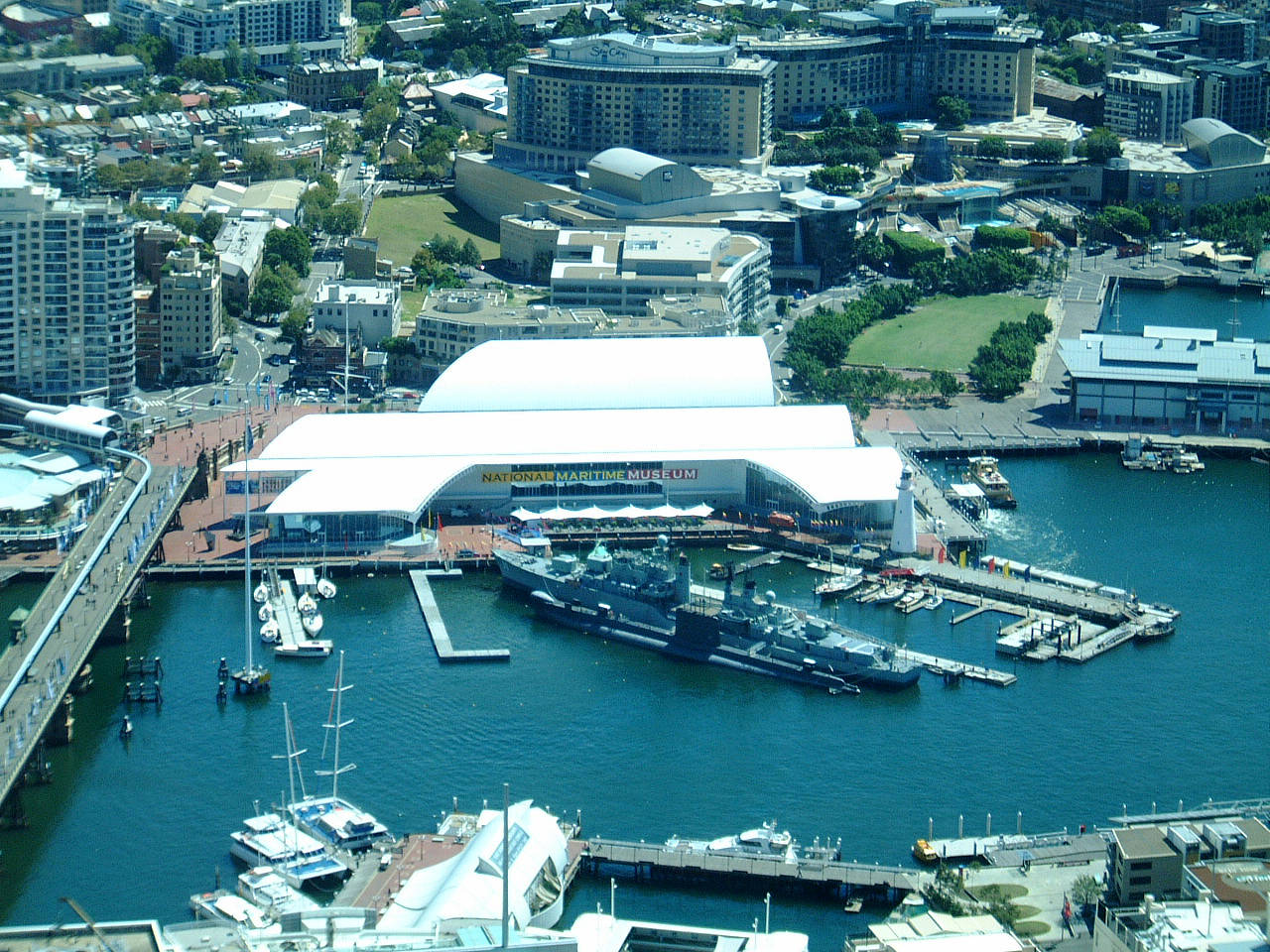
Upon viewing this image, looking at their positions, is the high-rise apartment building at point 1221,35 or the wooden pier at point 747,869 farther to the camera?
Answer: the high-rise apartment building at point 1221,35

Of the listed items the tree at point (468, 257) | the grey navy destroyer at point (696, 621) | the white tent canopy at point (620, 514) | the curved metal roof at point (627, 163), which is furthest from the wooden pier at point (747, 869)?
the curved metal roof at point (627, 163)

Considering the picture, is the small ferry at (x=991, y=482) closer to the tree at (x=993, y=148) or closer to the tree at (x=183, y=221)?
the tree at (x=183, y=221)

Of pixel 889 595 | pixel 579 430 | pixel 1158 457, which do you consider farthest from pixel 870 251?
pixel 889 595

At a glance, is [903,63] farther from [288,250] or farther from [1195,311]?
[288,250]

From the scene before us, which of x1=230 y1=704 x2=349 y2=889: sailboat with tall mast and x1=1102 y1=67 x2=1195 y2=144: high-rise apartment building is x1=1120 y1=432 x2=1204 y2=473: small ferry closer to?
x1=230 y1=704 x2=349 y2=889: sailboat with tall mast

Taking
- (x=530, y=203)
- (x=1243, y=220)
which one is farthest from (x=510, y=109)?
(x=1243, y=220)
